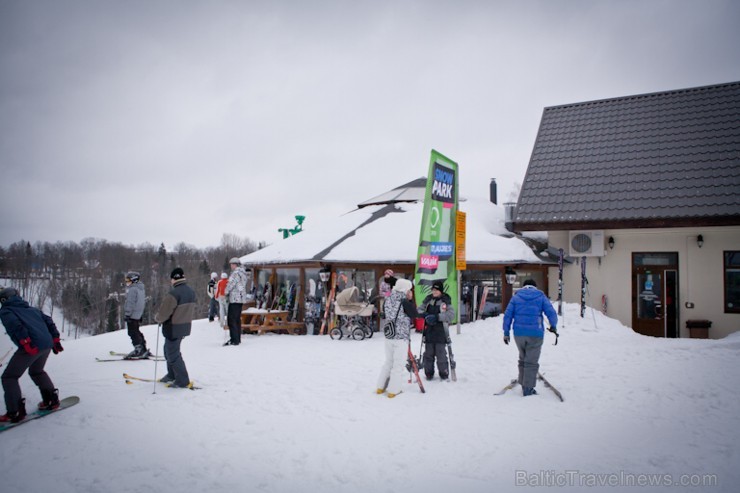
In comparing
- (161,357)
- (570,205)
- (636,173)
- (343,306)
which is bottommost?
(161,357)

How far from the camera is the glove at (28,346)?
497 centimetres

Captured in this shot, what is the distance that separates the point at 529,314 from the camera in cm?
613

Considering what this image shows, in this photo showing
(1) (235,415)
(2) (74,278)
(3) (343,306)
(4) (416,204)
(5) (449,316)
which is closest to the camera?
(1) (235,415)

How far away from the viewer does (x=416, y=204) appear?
1678 centimetres

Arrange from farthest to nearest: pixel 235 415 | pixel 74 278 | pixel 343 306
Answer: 1. pixel 74 278
2. pixel 343 306
3. pixel 235 415

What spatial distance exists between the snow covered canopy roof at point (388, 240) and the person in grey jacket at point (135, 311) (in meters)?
5.04

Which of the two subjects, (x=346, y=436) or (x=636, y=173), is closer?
(x=346, y=436)

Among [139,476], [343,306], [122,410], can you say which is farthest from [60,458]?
[343,306]

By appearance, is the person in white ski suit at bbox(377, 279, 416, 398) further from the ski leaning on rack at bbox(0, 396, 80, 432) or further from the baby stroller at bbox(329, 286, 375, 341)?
the baby stroller at bbox(329, 286, 375, 341)

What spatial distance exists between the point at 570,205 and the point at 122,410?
1100 centimetres

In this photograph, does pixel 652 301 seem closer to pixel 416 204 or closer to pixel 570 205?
pixel 570 205

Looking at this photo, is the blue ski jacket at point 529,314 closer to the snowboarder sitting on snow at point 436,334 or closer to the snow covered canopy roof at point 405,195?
the snowboarder sitting on snow at point 436,334

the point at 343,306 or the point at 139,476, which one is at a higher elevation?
the point at 343,306

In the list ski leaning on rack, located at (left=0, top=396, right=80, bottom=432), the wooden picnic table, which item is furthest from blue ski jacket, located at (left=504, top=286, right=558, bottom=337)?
the wooden picnic table
